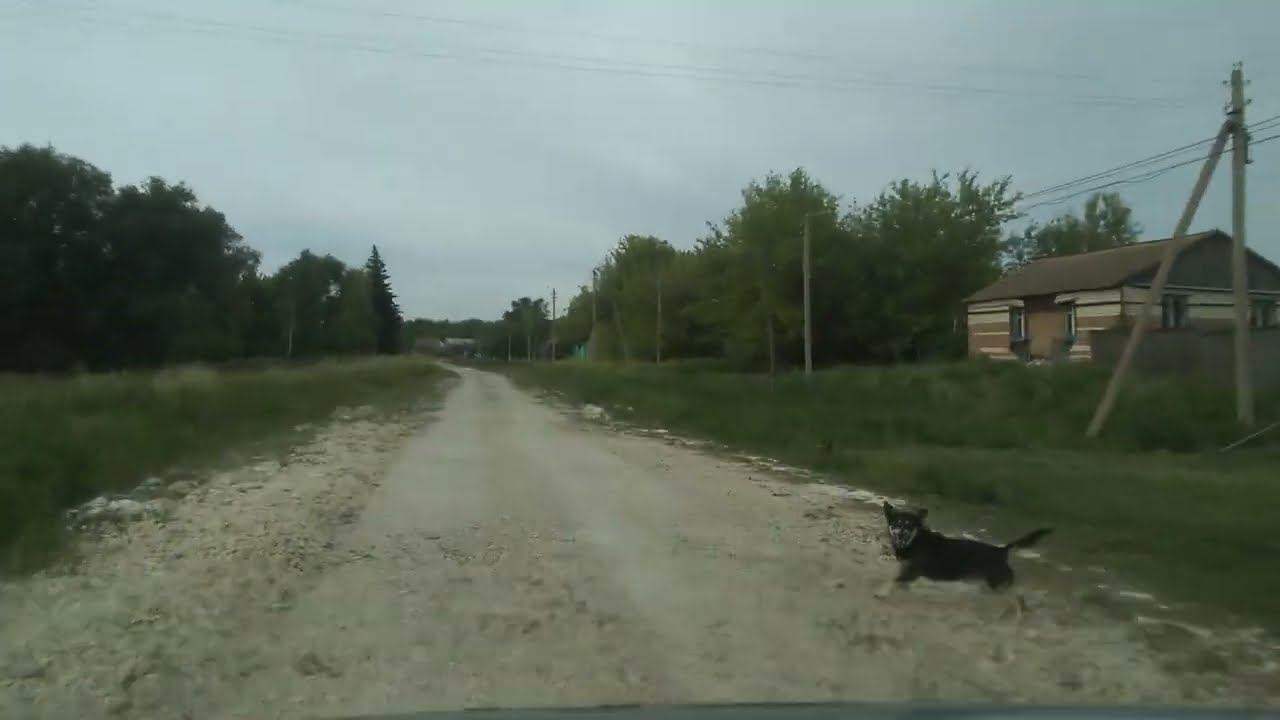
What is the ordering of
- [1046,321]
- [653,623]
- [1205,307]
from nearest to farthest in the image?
[653,623]
[1205,307]
[1046,321]

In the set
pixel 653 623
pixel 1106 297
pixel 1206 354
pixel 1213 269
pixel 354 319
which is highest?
pixel 354 319

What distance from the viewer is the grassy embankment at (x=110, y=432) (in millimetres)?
11062

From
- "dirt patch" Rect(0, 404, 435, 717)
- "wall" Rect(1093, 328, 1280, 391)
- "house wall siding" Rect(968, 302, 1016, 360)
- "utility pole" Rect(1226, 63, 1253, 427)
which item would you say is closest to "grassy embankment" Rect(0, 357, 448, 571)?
"dirt patch" Rect(0, 404, 435, 717)

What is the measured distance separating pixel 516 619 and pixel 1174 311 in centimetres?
3995

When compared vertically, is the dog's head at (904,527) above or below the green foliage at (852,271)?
below

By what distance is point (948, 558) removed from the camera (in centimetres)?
821

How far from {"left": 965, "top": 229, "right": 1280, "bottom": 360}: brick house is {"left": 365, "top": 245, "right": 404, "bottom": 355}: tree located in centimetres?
7889

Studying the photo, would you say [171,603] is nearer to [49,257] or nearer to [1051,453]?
[1051,453]

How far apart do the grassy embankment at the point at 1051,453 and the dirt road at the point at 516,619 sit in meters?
1.91

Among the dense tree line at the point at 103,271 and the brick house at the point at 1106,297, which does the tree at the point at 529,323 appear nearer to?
the dense tree line at the point at 103,271

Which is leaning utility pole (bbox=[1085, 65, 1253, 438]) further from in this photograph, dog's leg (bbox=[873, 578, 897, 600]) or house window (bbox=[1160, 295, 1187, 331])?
house window (bbox=[1160, 295, 1187, 331])

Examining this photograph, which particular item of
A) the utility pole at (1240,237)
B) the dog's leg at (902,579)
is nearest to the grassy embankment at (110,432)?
the dog's leg at (902,579)

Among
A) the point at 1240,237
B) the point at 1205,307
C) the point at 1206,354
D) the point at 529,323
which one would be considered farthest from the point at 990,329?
the point at 529,323

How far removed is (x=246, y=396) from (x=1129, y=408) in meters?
23.3
